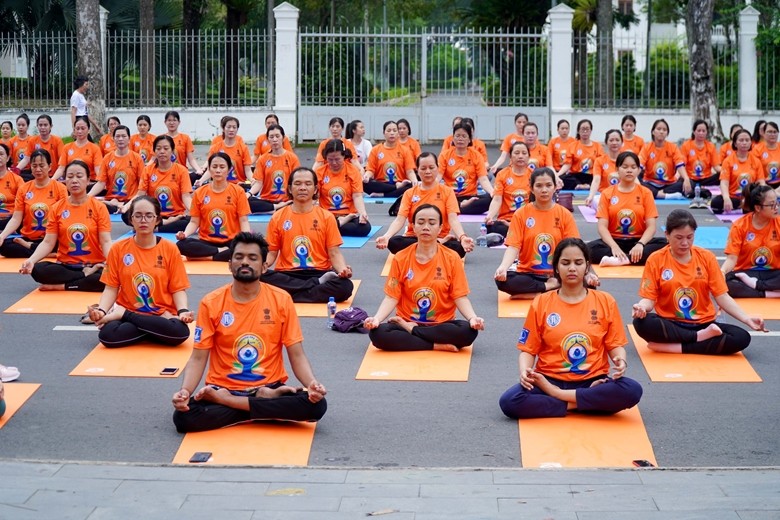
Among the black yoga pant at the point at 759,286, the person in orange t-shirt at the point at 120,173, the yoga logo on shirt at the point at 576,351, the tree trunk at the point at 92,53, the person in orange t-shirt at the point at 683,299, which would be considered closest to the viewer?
the yoga logo on shirt at the point at 576,351

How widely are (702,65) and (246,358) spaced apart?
1800 cm

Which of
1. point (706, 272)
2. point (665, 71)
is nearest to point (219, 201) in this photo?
point (706, 272)

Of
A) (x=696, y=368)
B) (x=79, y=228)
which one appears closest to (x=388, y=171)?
(x=79, y=228)

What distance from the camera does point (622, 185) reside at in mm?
13539

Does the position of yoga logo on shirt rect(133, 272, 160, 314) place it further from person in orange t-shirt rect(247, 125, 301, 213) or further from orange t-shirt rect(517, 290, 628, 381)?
person in orange t-shirt rect(247, 125, 301, 213)

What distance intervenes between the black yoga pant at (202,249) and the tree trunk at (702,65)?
42.5 ft

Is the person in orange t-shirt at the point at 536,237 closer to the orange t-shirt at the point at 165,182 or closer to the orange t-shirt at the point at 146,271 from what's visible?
the orange t-shirt at the point at 146,271

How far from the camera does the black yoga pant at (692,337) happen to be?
33.2ft

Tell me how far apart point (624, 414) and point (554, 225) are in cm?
352

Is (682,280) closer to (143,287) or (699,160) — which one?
(143,287)

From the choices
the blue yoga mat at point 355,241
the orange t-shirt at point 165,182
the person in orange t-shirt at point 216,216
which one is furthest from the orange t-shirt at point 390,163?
the person in orange t-shirt at point 216,216

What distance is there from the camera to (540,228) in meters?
11.8

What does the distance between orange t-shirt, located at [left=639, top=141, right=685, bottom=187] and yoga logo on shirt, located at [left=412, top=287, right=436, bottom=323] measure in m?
10.5

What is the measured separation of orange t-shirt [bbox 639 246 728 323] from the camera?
9992 millimetres
